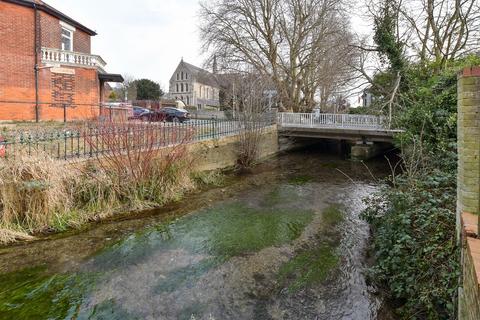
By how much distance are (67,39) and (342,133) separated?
17117 mm

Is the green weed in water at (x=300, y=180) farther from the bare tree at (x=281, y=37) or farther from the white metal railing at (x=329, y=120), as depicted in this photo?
the bare tree at (x=281, y=37)

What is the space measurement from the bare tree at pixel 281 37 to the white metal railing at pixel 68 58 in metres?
10.5

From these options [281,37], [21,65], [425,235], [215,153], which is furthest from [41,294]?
[281,37]

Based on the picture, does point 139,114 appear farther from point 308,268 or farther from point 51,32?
point 308,268

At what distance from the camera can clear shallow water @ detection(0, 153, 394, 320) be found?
4301 millimetres

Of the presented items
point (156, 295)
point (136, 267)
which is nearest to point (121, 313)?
point (156, 295)

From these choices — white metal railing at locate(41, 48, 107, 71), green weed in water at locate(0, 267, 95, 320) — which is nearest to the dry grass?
green weed in water at locate(0, 267, 95, 320)

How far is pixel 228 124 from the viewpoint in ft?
49.5

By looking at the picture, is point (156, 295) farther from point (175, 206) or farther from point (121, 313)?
point (175, 206)

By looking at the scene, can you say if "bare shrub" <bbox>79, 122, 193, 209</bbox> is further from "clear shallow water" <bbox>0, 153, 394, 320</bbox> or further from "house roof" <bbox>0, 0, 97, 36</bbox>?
"house roof" <bbox>0, 0, 97, 36</bbox>

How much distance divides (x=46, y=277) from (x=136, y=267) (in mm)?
1330

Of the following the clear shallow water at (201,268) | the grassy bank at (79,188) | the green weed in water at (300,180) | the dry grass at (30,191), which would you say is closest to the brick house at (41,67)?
the grassy bank at (79,188)

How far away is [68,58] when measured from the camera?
17234 mm

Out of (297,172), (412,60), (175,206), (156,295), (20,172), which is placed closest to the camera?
(156,295)
